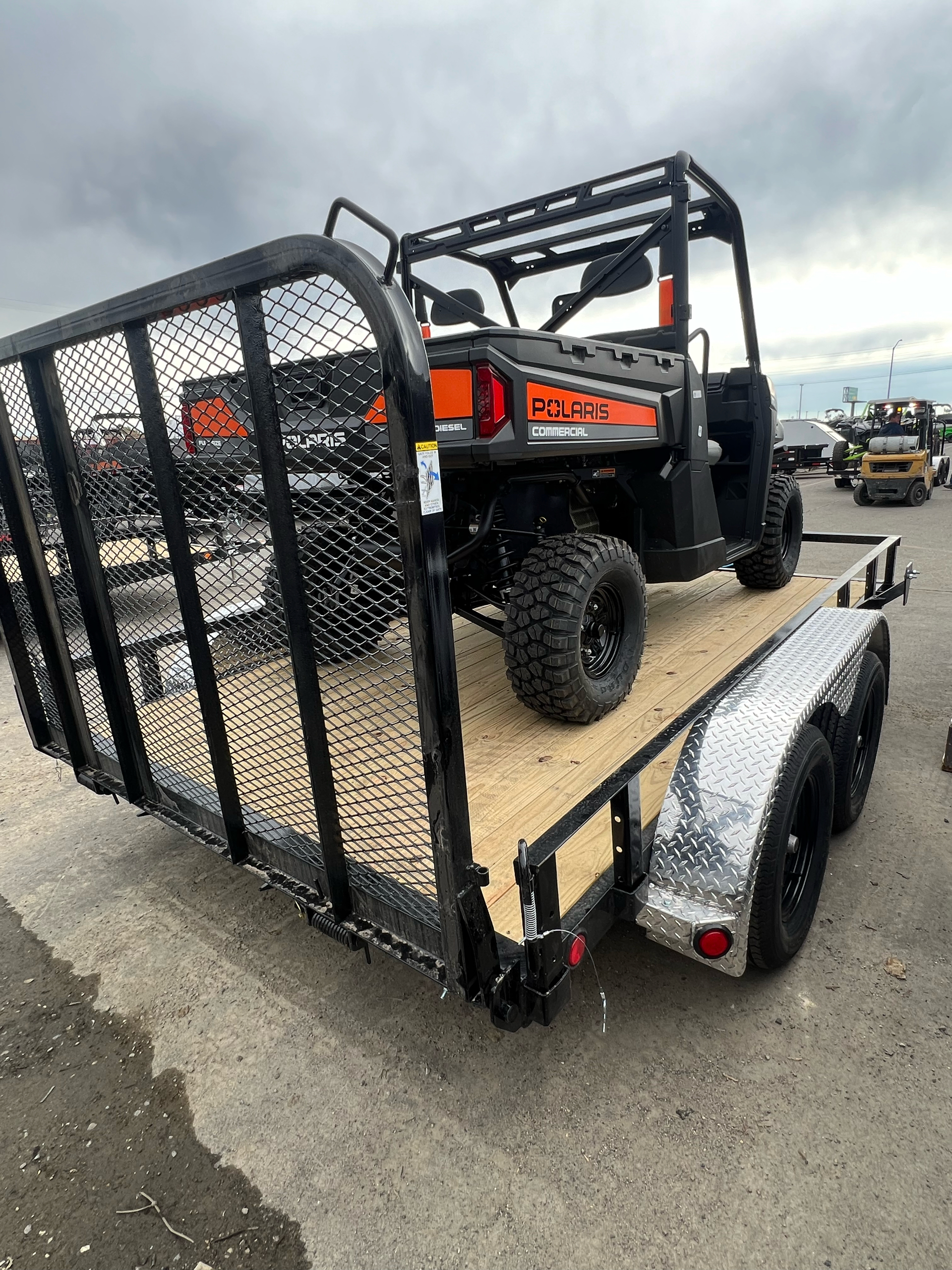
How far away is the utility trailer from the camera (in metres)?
1.39

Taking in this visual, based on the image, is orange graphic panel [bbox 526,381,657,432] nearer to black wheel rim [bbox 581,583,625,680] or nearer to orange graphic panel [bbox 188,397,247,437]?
black wheel rim [bbox 581,583,625,680]

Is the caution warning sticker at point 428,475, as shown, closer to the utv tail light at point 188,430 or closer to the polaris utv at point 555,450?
the polaris utv at point 555,450

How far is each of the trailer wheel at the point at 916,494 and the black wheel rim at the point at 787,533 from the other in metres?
12.3

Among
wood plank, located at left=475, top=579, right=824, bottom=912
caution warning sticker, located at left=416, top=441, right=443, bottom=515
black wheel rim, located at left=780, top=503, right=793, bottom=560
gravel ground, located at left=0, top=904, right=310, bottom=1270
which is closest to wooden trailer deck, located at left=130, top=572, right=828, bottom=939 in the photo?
wood plank, located at left=475, top=579, right=824, bottom=912

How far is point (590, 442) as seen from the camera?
272 centimetres

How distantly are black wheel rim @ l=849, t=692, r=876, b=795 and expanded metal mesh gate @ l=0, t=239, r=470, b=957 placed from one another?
6.73 ft

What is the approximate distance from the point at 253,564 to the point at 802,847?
6.70 feet

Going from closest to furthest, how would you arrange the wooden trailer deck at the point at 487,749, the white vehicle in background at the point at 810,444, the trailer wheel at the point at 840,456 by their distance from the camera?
1. the wooden trailer deck at the point at 487,749
2. the trailer wheel at the point at 840,456
3. the white vehicle in background at the point at 810,444

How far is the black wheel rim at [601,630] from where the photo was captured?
303cm

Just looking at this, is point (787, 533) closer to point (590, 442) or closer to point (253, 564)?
point (590, 442)

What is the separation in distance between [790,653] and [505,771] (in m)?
1.20

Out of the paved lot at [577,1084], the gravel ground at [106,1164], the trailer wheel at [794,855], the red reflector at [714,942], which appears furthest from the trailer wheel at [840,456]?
the gravel ground at [106,1164]

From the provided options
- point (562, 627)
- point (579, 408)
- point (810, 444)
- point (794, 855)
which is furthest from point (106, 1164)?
point (810, 444)

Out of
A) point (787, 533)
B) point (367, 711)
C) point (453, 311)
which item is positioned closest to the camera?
point (367, 711)
